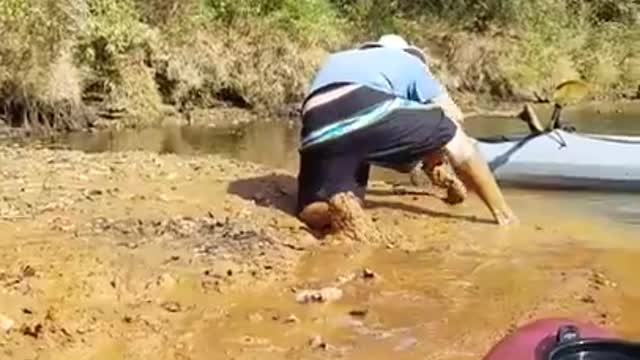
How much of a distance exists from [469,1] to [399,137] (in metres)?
17.8

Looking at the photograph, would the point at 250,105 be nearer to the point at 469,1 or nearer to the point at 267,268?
the point at 469,1

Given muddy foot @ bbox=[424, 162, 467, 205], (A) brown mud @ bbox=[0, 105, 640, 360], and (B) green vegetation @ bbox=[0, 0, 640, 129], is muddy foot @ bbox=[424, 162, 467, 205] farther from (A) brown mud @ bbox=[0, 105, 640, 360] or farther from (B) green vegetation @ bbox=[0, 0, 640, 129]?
(B) green vegetation @ bbox=[0, 0, 640, 129]

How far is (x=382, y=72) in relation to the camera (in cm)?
796

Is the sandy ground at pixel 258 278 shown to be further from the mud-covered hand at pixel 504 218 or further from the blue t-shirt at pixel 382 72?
the blue t-shirt at pixel 382 72

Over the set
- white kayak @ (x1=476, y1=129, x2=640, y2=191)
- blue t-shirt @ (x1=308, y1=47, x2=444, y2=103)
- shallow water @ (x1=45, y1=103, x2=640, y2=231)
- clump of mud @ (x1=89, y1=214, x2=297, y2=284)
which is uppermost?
blue t-shirt @ (x1=308, y1=47, x2=444, y2=103)

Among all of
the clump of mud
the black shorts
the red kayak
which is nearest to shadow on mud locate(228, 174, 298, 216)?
the black shorts

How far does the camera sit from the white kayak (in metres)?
10.4

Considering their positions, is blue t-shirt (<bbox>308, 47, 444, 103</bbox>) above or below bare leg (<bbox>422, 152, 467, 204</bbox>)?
above

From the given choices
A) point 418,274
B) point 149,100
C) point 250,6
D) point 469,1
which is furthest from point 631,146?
point 469,1

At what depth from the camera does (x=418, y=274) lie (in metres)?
6.73

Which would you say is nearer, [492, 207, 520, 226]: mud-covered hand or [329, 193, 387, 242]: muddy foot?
[329, 193, 387, 242]: muddy foot

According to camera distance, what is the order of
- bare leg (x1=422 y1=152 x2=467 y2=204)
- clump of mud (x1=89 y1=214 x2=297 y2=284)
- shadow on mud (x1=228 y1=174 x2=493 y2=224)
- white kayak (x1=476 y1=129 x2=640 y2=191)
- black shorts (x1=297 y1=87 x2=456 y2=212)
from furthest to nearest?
1. white kayak (x1=476 y1=129 x2=640 y2=191)
2. bare leg (x1=422 y1=152 x2=467 y2=204)
3. shadow on mud (x1=228 y1=174 x2=493 y2=224)
4. black shorts (x1=297 y1=87 x2=456 y2=212)
5. clump of mud (x1=89 y1=214 x2=297 y2=284)

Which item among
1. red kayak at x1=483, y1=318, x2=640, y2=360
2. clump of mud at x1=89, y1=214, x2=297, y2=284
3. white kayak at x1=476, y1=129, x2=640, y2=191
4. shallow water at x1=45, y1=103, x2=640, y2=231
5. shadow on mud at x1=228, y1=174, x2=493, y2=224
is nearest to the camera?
red kayak at x1=483, y1=318, x2=640, y2=360

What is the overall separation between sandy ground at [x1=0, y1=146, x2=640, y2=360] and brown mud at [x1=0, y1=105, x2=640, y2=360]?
0.01 meters
